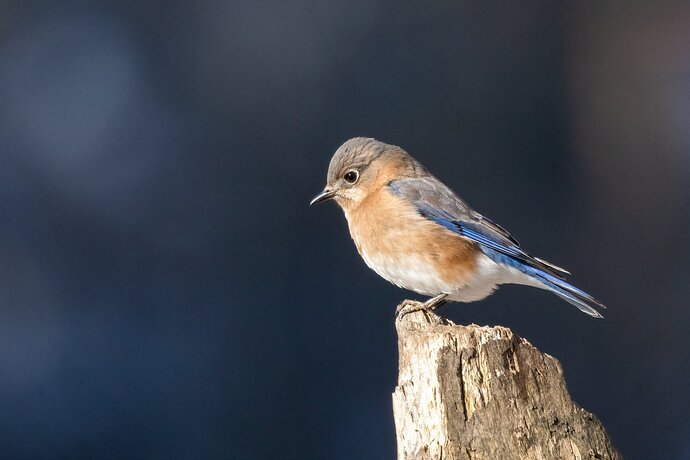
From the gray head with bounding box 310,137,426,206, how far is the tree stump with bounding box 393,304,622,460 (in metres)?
1.57

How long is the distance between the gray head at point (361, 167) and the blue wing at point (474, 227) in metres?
0.10

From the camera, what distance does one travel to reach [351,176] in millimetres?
4266

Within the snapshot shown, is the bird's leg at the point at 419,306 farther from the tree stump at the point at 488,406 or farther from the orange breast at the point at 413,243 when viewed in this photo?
the tree stump at the point at 488,406

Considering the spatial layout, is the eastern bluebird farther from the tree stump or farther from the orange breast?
the tree stump

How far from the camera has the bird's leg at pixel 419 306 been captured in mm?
3644

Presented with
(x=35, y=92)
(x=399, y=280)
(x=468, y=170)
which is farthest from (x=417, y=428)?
(x=35, y=92)

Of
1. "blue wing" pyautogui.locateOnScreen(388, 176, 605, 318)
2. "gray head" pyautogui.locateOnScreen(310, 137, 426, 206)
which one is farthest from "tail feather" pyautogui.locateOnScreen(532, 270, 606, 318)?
"gray head" pyautogui.locateOnScreen(310, 137, 426, 206)

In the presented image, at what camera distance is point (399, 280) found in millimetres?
3928

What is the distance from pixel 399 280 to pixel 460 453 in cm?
145

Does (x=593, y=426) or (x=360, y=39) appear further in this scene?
(x=360, y=39)

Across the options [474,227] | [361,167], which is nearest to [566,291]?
[474,227]

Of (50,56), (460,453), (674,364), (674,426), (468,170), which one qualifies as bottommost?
(460,453)

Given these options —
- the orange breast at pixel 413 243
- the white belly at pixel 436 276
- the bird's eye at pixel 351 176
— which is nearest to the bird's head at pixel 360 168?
the bird's eye at pixel 351 176

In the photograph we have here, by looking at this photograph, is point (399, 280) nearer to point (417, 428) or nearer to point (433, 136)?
point (417, 428)
